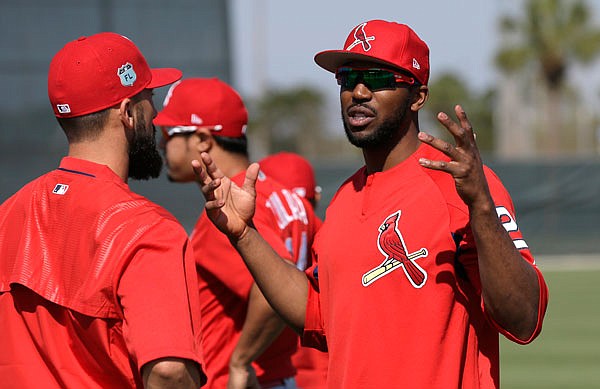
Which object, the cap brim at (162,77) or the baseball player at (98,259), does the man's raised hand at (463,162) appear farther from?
the cap brim at (162,77)

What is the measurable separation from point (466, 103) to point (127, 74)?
48.8 metres

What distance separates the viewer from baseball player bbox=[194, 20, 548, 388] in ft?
10.5

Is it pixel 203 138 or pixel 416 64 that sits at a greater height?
pixel 416 64

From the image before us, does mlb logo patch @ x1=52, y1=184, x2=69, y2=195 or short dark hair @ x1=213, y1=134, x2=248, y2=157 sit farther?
short dark hair @ x1=213, y1=134, x2=248, y2=157

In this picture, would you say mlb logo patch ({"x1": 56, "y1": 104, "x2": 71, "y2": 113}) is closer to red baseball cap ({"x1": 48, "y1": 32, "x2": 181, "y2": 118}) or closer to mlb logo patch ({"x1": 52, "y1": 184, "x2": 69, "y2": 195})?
red baseball cap ({"x1": 48, "y1": 32, "x2": 181, "y2": 118})

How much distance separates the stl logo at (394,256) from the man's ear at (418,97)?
0.46 m

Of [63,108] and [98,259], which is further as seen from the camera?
[63,108]

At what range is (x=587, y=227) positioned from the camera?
22.3m

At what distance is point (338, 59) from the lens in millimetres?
3852

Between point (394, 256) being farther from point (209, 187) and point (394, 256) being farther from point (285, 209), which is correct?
point (285, 209)

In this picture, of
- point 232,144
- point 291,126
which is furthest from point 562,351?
point 291,126

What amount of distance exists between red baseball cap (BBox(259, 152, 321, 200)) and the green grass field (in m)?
3.31

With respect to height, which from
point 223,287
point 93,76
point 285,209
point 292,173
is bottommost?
point 292,173

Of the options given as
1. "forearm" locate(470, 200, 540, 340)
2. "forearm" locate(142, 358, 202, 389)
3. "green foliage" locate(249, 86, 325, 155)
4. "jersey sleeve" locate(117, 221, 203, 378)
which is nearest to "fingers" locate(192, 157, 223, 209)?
"jersey sleeve" locate(117, 221, 203, 378)
